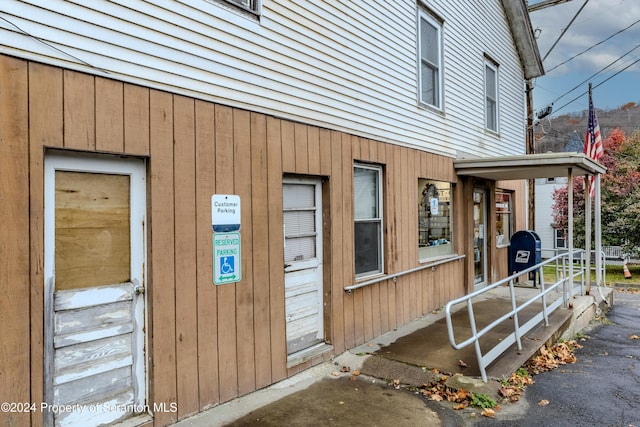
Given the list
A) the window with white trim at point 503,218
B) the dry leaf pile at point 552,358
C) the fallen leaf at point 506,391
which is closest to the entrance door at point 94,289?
the fallen leaf at point 506,391

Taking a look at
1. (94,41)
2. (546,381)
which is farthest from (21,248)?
(546,381)

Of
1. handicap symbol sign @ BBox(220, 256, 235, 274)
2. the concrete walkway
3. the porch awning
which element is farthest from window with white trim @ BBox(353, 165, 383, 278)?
the porch awning

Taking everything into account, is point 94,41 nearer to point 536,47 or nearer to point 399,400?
point 399,400

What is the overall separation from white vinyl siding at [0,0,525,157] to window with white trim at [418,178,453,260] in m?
0.72

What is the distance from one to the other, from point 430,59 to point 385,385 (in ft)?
19.1

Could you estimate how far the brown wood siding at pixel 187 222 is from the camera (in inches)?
104

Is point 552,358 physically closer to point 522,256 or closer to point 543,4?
point 522,256

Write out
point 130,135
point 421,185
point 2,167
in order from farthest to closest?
point 421,185, point 130,135, point 2,167

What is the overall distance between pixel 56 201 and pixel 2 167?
1.36 ft

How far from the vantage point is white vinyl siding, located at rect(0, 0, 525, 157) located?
295cm

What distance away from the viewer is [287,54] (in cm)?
463

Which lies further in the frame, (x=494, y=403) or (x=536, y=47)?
(x=536, y=47)

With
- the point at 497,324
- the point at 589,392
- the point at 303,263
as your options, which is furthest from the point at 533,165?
the point at 303,263

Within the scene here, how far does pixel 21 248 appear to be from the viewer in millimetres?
2658
